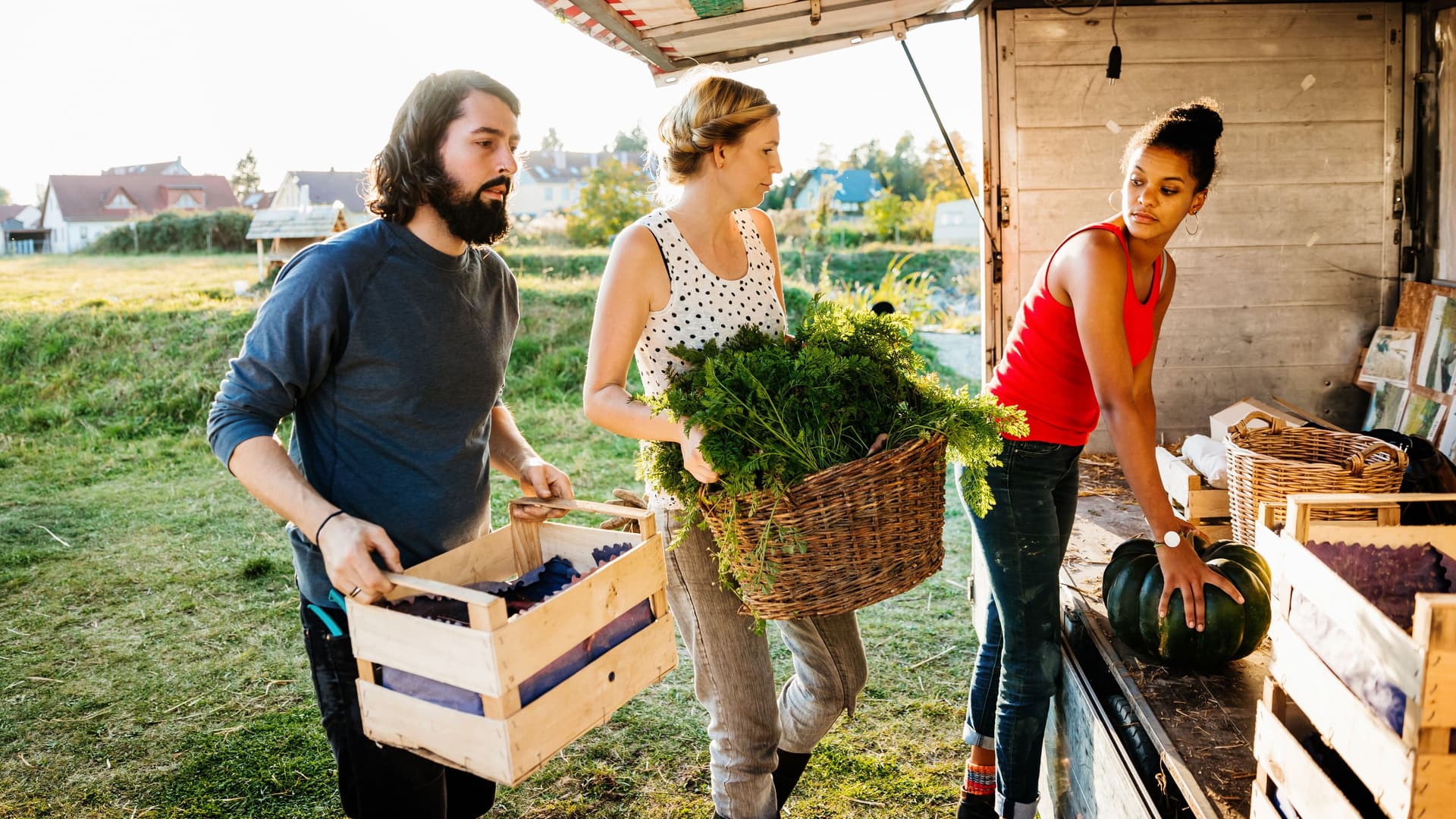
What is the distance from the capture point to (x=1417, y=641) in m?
1.35

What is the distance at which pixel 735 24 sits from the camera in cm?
387

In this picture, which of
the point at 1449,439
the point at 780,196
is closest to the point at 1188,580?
the point at 1449,439

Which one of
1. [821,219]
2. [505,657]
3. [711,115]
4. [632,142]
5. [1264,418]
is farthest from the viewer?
[632,142]

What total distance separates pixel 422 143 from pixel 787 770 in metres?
1.97

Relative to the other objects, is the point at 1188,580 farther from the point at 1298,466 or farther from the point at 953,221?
the point at 953,221

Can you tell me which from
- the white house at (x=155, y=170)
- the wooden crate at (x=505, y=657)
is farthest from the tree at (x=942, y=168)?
the white house at (x=155, y=170)

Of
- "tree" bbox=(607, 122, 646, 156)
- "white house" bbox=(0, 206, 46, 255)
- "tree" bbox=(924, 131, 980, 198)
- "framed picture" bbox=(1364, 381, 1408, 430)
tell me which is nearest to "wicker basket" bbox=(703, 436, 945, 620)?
"framed picture" bbox=(1364, 381, 1408, 430)

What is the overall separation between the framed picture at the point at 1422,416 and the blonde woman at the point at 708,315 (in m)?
3.46

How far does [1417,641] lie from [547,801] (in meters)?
2.86

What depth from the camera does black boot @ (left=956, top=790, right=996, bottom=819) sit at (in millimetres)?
2994

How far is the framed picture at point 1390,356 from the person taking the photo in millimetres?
4793

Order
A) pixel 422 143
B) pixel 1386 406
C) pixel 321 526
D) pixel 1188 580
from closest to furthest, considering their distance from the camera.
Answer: pixel 321 526 → pixel 422 143 → pixel 1188 580 → pixel 1386 406

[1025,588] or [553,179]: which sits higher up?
[553,179]

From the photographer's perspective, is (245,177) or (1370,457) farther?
(245,177)
